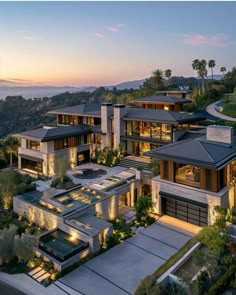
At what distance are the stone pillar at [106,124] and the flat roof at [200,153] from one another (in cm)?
1292

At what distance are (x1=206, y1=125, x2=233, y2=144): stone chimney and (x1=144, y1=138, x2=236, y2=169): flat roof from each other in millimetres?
494

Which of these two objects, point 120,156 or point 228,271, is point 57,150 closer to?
point 120,156

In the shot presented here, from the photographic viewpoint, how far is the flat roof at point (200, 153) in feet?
58.8

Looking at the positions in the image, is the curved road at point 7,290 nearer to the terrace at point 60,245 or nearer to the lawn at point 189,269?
the terrace at point 60,245

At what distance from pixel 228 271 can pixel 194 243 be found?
303cm

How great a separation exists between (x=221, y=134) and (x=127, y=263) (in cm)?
1228

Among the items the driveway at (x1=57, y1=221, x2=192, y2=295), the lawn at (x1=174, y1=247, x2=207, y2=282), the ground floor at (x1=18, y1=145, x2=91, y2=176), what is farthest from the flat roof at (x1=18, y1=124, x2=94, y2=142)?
the lawn at (x1=174, y1=247, x2=207, y2=282)

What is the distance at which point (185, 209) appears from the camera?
65.6 feet

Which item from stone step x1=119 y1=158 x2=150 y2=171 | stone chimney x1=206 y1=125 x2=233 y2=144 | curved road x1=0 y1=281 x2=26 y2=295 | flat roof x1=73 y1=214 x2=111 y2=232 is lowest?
curved road x1=0 y1=281 x2=26 y2=295

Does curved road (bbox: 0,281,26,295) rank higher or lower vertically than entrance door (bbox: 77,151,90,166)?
lower

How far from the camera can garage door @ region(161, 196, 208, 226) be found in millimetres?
19098

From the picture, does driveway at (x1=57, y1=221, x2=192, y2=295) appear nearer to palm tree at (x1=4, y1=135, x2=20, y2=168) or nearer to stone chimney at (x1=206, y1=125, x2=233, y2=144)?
stone chimney at (x1=206, y1=125, x2=233, y2=144)

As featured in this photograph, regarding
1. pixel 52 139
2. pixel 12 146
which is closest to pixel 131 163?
pixel 52 139

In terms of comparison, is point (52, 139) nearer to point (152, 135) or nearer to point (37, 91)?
point (152, 135)
